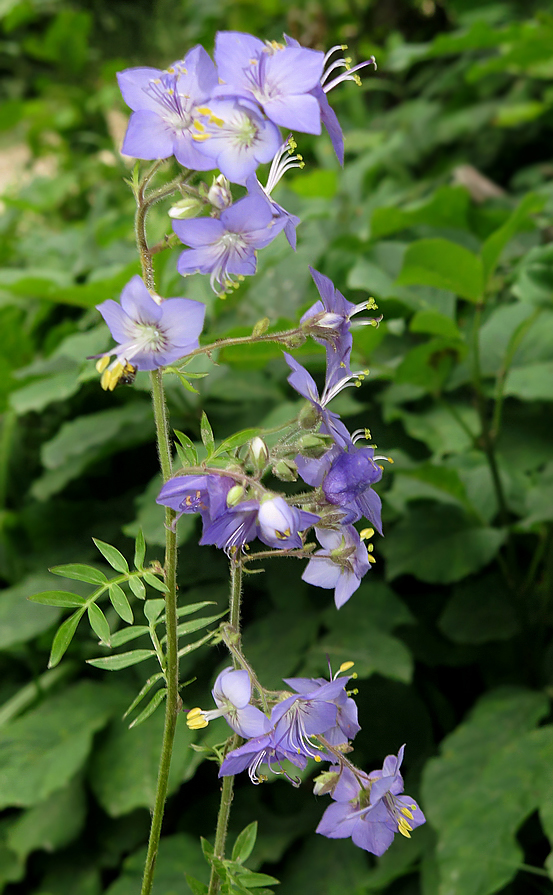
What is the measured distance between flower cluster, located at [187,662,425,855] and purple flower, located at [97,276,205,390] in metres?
0.23

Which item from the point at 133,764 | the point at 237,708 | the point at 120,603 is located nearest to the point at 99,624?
the point at 120,603

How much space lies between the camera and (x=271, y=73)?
1.61 ft

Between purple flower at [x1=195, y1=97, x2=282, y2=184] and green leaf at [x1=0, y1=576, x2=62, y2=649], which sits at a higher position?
purple flower at [x1=195, y1=97, x2=282, y2=184]

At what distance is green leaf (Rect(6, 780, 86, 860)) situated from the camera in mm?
1177

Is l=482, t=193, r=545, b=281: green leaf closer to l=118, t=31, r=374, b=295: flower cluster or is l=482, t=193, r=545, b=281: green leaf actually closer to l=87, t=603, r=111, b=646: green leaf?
l=118, t=31, r=374, b=295: flower cluster

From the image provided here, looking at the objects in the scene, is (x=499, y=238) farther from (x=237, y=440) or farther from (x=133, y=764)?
(x=133, y=764)

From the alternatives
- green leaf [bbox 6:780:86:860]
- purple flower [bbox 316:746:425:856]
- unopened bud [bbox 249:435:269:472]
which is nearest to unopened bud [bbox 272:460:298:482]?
unopened bud [bbox 249:435:269:472]

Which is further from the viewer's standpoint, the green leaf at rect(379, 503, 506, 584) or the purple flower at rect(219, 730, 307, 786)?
the green leaf at rect(379, 503, 506, 584)

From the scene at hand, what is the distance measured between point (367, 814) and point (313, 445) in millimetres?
284

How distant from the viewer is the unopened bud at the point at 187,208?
1.70 ft

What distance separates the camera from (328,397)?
23.2 inches

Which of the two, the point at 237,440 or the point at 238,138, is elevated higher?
the point at 238,138

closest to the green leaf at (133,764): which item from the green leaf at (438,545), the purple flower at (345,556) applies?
the green leaf at (438,545)

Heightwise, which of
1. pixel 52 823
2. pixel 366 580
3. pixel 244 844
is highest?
pixel 244 844
